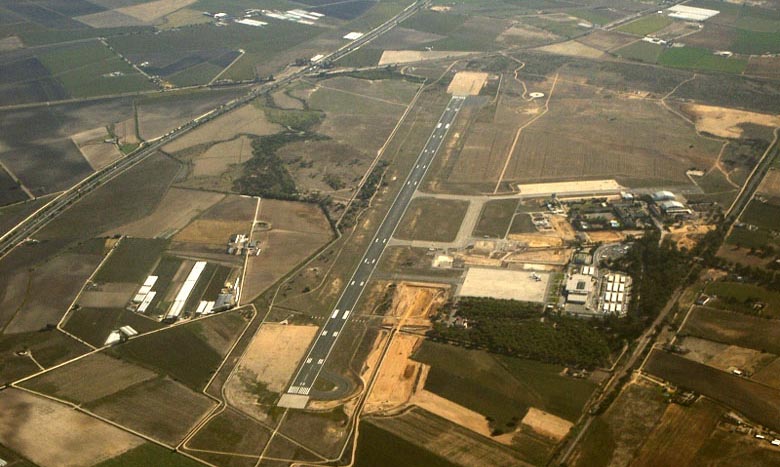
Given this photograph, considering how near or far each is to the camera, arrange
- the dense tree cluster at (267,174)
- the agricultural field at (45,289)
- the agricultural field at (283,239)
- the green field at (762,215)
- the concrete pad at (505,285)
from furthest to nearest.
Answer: the dense tree cluster at (267,174)
the green field at (762,215)
the agricultural field at (283,239)
the agricultural field at (45,289)
the concrete pad at (505,285)

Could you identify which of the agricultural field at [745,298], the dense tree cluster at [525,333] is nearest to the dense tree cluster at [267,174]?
the dense tree cluster at [525,333]

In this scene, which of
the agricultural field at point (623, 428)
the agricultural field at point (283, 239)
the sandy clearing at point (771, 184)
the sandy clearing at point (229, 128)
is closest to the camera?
the agricultural field at point (623, 428)

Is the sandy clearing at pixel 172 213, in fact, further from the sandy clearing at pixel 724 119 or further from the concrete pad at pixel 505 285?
the sandy clearing at pixel 724 119

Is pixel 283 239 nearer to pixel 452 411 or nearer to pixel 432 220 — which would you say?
pixel 432 220

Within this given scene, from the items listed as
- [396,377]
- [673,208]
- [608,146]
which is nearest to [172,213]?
[396,377]

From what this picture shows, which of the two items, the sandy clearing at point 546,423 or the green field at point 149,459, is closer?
the sandy clearing at point 546,423

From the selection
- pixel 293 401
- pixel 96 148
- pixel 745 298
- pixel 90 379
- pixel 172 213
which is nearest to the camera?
pixel 293 401

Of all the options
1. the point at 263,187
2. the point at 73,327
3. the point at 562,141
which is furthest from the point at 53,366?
the point at 562,141
